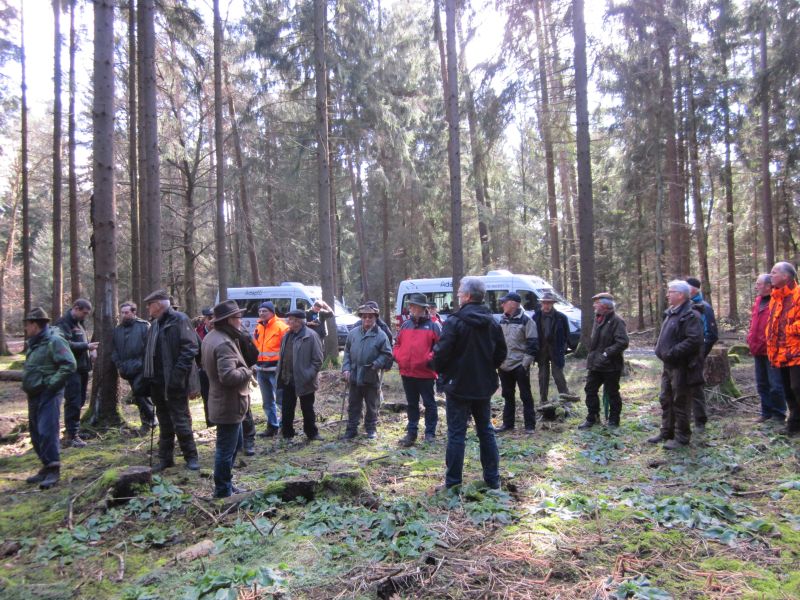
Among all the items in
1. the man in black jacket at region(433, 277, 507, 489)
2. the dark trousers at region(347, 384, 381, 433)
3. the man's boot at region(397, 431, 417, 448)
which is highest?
the man in black jacket at region(433, 277, 507, 489)

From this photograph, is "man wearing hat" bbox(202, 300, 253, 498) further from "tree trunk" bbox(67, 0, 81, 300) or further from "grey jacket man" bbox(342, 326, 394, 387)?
"tree trunk" bbox(67, 0, 81, 300)

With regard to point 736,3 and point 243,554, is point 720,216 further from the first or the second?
point 243,554

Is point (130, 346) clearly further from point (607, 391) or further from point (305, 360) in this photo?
point (607, 391)

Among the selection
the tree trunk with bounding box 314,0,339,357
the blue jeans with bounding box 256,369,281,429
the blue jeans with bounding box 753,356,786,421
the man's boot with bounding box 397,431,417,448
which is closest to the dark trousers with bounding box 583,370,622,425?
the blue jeans with bounding box 753,356,786,421

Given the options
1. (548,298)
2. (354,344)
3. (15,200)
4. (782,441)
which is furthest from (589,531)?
(15,200)

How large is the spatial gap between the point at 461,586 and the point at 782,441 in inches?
194

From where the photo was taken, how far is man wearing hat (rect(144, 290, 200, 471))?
5836mm

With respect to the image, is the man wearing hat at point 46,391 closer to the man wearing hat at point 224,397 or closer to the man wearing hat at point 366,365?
the man wearing hat at point 224,397

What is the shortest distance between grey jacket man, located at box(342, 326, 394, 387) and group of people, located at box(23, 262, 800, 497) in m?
0.02

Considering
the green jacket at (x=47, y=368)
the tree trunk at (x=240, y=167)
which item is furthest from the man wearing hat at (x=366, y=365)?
the tree trunk at (x=240, y=167)

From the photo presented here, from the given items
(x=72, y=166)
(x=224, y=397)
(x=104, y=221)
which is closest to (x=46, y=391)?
(x=224, y=397)

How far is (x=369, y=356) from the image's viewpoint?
7301 mm

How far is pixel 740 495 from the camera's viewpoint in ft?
14.7

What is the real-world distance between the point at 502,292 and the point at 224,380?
12.4 metres
